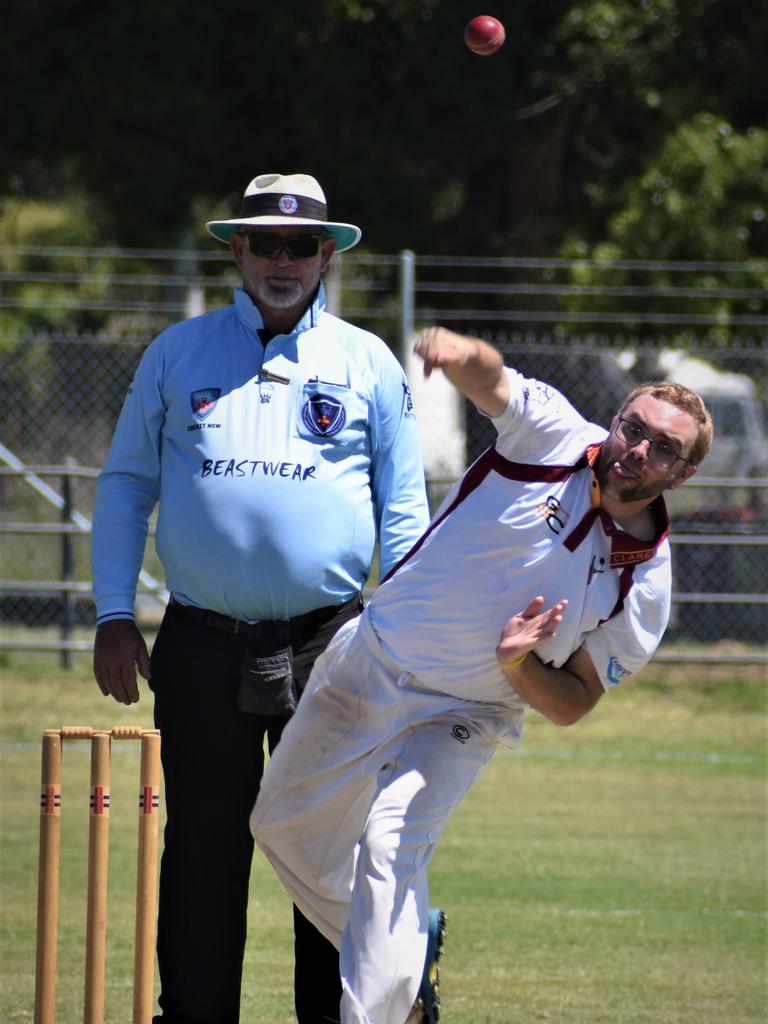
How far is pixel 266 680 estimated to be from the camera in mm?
4891

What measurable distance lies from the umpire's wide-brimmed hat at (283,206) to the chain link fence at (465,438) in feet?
22.9

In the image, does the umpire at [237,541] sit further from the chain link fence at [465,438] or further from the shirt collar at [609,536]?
the chain link fence at [465,438]

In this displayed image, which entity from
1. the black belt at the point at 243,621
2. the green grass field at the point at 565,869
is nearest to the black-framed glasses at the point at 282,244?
the black belt at the point at 243,621

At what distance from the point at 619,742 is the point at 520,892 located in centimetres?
464

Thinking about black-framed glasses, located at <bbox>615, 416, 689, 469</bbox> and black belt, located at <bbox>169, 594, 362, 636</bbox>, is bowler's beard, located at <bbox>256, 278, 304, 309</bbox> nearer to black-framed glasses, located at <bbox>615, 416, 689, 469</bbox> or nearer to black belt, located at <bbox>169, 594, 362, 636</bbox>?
black belt, located at <bbox>169, 594, 362, 636</bbox>

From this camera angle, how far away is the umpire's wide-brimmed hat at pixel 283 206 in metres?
5.04

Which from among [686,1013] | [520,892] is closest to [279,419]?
[686,1013]

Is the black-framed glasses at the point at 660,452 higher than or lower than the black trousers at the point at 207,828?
higher

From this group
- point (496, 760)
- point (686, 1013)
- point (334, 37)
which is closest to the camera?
point (686, 1013)

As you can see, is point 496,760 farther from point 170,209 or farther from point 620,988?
point 170,209

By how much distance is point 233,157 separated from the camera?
63.4 ft

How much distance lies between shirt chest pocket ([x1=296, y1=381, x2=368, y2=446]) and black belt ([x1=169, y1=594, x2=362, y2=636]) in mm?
479

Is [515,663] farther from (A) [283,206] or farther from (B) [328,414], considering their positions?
(A) [283,206]

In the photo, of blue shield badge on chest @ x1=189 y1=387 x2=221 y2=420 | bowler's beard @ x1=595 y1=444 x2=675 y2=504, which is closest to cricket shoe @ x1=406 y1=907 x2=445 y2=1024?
bowler's beard @ x1=595 y1=444 x2=675 y2=504
